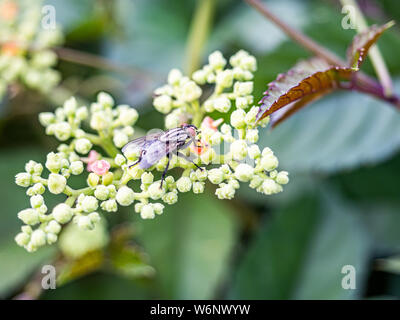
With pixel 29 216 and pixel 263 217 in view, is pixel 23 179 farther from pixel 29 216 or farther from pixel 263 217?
pixel 263 217

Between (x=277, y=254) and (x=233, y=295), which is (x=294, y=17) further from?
(x=233, y=295)

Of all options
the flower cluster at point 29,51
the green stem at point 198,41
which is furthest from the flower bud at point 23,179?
the green stem at point 198,41

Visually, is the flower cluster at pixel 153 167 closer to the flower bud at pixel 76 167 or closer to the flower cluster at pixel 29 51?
the flower bud at pixel 76 167

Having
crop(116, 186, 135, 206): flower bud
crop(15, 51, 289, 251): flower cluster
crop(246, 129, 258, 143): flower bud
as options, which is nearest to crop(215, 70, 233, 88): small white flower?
crop(15, 51, 289, 251): flower cluster

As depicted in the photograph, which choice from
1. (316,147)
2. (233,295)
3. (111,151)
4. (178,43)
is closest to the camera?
(111,151)

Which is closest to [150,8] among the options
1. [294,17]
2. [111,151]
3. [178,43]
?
[178,43]
